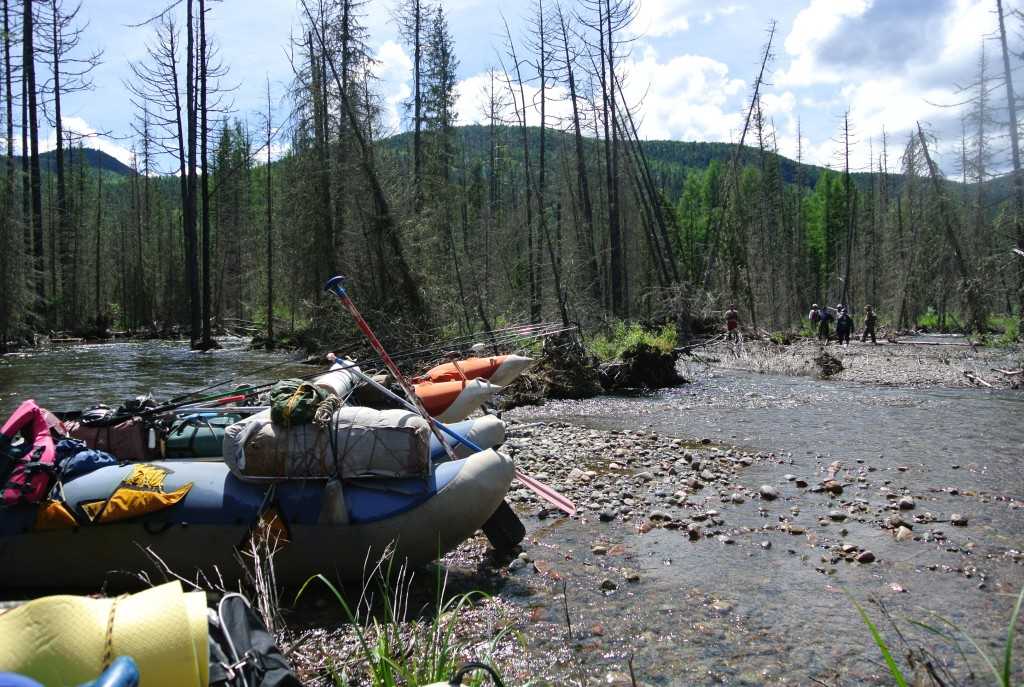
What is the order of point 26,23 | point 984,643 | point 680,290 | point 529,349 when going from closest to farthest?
point 984,643 → point 529,349 → point 680,290 → point 26,23

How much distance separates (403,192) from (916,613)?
63.3 ft

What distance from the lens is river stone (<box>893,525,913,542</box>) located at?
5.67m

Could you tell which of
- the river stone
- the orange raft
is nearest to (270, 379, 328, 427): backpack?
the orange raft

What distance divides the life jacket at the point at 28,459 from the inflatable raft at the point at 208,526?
11 centimetres

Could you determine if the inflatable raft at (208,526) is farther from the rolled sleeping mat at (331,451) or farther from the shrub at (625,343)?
the shrub at (625,343)

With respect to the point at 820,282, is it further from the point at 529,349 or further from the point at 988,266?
the point at 529,349

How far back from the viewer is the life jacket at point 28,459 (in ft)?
15.9

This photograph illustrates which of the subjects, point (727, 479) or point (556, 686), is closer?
point (556, 686)

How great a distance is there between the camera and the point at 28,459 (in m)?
5.02

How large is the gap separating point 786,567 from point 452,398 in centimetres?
467

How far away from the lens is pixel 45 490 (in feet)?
16.2

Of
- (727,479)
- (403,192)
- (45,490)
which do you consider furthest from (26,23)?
(727,479)

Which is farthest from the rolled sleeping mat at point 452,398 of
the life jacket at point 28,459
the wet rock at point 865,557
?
the wet rock at point 865,557

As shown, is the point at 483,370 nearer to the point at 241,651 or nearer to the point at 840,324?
the point at 241,651
